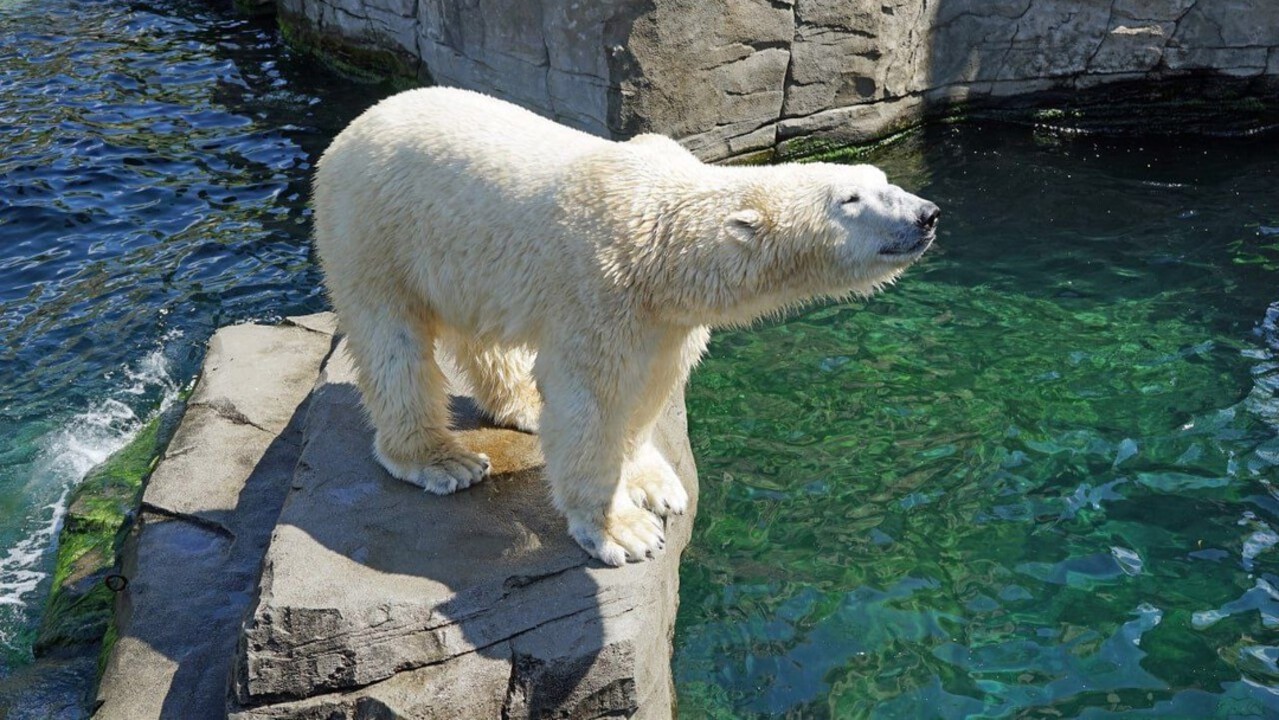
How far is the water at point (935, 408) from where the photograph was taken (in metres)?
5.55

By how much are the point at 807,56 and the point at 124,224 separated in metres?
6.06

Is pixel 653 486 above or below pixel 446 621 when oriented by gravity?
above

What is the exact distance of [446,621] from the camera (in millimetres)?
4688

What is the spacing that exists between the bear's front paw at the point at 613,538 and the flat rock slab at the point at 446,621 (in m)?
0.06

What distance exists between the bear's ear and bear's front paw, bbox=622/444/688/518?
1.31 meters

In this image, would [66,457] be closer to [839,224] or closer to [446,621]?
[446,621]

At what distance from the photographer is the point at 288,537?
502 cm

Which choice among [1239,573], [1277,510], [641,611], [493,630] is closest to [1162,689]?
[1239,573]

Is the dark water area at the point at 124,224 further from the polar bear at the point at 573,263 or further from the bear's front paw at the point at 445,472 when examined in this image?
the polar bear at the point at 573,263

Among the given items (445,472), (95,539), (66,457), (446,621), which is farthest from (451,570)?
(66,457)

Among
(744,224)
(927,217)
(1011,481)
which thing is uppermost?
(927,217)

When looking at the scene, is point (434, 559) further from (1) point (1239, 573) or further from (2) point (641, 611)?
(1) point (1239, 573)

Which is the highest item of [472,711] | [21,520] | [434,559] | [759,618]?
[434,559]

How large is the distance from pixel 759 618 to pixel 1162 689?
1835 mm
